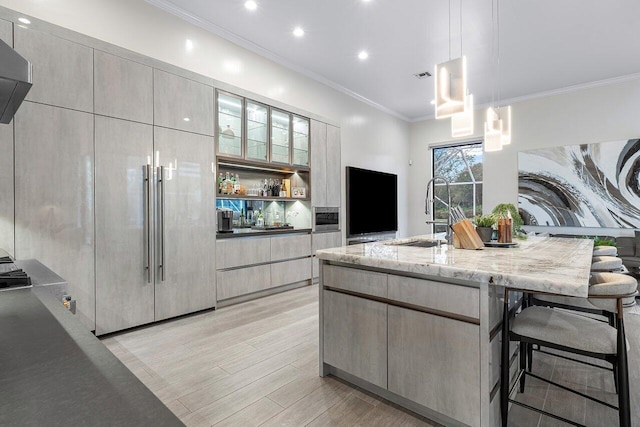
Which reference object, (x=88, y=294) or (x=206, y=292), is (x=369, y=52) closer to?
(x=206, y=292)

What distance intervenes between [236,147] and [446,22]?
279 cm

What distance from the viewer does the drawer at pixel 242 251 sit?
3796 mm

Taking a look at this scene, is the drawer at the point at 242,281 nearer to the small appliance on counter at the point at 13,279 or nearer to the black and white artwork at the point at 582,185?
the small appliance on counter at the point at 13,279

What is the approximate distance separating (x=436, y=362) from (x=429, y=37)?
3791 millimetres

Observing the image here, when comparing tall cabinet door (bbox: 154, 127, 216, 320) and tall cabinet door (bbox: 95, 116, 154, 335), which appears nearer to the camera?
tall cabinet door (bbox: 95, 116, 154, 335)

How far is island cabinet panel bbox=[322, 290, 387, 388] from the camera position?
196cm

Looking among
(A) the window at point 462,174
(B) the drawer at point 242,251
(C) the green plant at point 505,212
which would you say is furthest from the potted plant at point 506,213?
(A) the window at point 462,174

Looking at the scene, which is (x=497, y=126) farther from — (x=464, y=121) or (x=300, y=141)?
(x=300, y=141)

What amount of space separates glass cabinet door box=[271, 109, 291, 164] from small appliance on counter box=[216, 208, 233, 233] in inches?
37.7

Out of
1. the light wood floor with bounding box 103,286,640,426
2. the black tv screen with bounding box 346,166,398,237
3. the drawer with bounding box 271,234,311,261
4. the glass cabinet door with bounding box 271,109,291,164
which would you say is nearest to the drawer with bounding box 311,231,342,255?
the drawer with bounding box 271,234,311,261

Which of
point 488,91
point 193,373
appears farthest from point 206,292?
point 488,91

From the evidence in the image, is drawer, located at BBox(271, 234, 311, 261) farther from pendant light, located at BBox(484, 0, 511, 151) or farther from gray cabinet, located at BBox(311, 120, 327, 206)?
pendant light, located at BBox(484, 0, 511, 151)

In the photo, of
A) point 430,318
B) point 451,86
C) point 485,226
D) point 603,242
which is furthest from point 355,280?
point 603,242

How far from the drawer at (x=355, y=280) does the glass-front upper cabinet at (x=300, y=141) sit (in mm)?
2728
